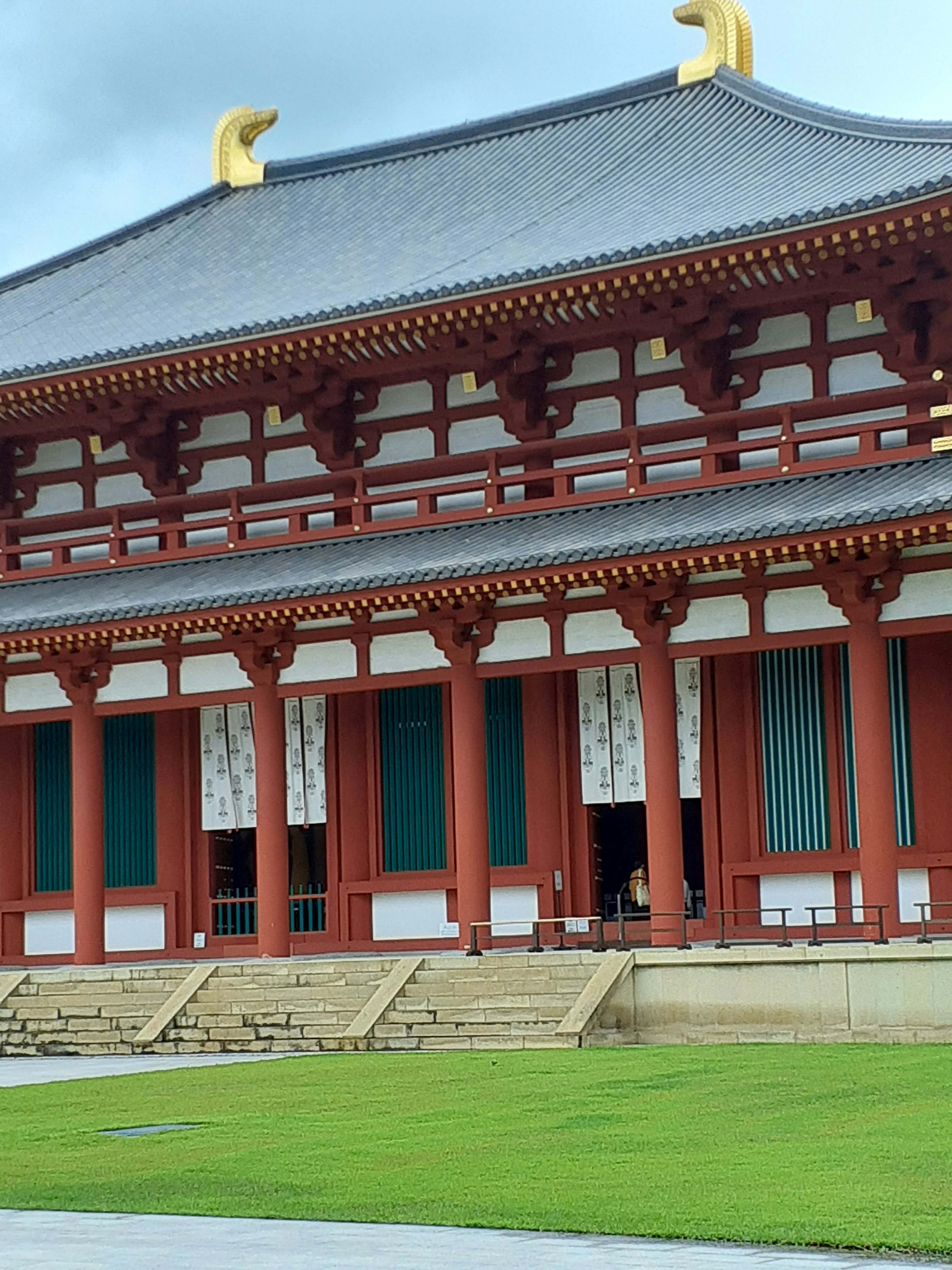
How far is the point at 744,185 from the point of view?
90.8 feet

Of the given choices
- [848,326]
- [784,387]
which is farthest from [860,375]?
[784,387]

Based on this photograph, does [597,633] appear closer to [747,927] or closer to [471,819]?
[471,819]

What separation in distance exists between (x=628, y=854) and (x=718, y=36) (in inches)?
568

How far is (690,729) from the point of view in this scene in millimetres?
25266

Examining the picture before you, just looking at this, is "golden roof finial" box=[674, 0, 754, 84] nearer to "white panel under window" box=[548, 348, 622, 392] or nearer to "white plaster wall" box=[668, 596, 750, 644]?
"white panel under window" box=[548, 348, 622, 392]

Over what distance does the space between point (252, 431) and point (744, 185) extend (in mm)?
8047

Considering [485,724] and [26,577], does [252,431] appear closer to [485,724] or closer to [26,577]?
[26,577]

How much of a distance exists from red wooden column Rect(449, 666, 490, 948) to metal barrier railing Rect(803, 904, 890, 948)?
4082 mm

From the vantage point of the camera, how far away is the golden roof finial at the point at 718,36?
3203 cm

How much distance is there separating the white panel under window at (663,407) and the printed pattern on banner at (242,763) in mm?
7125

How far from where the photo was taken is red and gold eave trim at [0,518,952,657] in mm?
21516

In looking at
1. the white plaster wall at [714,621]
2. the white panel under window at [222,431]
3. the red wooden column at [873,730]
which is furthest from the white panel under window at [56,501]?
the red wooden column at [873,730]

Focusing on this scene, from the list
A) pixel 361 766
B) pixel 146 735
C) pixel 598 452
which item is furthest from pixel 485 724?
pixel 146 735

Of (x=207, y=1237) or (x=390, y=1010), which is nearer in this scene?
(x=207, y=1237)
